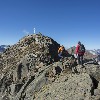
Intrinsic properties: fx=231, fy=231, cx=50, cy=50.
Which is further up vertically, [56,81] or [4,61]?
[4,61]

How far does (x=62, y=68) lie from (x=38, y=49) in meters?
16.7

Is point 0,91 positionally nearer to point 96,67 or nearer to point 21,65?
point 21,65

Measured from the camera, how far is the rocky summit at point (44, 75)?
25.2 meters

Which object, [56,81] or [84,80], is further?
[56,81]

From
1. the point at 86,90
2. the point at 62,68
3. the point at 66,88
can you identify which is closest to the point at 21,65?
the point at 62,68

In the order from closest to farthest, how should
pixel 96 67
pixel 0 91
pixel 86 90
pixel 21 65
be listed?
pixel 86 90
pixel 96 67
pixel 0 91
pixel 21 65

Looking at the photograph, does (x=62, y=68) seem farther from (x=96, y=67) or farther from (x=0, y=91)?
(x=0, y=91)

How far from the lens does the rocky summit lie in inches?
990

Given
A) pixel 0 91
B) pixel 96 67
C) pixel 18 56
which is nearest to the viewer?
pixel 96 67

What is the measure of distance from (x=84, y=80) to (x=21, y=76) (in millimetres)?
18840

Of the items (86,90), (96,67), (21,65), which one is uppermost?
(21,65)

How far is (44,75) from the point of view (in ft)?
104

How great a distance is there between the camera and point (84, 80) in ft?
83.7

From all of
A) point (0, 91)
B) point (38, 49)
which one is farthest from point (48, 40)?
point (0, 91)
